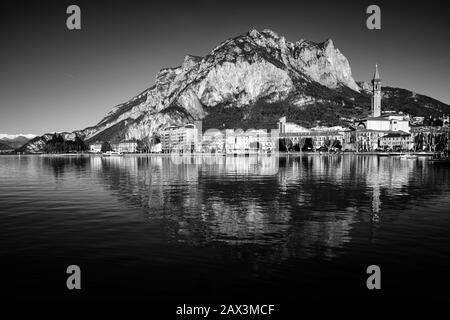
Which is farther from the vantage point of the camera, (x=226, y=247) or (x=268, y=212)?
(x=268, y=212)

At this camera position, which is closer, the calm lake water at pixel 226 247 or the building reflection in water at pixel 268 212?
the calm lake water at pixel 226 247

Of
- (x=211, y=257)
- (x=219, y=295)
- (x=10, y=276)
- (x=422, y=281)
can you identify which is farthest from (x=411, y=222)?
(x=10, y=276)

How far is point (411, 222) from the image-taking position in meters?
29.4

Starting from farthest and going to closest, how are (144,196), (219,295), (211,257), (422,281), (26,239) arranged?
(144,196)
(26,239)
(211,257)
(422,281)
(219,295)

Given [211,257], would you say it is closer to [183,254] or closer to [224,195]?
[183,254]

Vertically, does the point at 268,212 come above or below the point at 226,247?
above

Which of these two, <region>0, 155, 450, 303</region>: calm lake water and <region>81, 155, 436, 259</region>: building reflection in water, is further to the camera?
<region>81, 155, 436, 259</region>: building reflection in water

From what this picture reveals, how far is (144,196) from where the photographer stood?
4372 centimetres

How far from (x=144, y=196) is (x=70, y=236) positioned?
18.3 m

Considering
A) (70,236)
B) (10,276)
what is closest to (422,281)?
(10,276)
